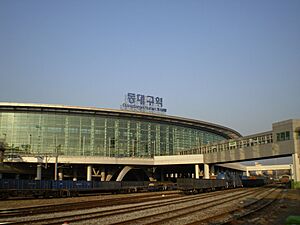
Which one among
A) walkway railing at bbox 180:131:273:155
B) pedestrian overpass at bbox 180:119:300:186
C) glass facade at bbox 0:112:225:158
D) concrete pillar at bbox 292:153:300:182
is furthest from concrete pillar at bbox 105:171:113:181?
concrete pillar at bbox 292:153:300:182

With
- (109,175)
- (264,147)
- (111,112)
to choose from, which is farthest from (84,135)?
(264,147)

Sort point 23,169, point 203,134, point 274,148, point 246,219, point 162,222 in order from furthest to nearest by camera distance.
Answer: point 203,134 < point 23,169 < point 274,148 < point 246,219 < point 162,222

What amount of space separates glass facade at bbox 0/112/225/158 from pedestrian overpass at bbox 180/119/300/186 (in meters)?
19.7

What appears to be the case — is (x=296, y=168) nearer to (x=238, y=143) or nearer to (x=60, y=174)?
(x=238, y=143)

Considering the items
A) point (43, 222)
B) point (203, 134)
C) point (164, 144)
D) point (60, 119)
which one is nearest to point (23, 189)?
point (43, 222)

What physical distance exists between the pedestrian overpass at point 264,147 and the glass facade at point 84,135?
1967 cm

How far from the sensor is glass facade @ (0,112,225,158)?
87.0 metres

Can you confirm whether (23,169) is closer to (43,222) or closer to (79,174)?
(79,174)

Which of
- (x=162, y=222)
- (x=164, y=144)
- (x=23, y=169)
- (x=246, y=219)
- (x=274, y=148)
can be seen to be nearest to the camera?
(x=162, y=222)

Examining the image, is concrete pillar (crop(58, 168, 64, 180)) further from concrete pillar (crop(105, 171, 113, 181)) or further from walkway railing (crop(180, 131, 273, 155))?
walkway railing (crop(180, 131, 273, 155))

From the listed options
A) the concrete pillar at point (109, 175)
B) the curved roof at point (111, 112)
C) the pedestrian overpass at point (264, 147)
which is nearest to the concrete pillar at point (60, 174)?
the concrete pillar at point (109, 175)

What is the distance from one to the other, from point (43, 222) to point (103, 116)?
7670 centimetres

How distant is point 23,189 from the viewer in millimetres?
40219

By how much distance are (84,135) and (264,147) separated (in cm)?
4868
